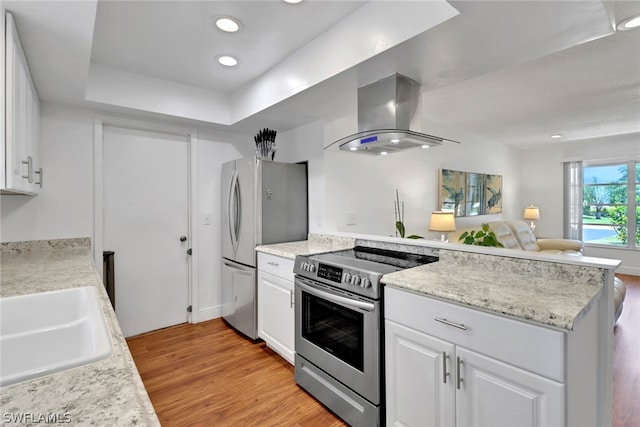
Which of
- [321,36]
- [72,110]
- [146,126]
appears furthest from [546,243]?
[72,110]

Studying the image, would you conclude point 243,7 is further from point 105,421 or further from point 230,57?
point 105,421

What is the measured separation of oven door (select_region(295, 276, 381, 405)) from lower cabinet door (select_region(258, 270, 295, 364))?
19cm

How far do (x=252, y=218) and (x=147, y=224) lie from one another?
1.11m

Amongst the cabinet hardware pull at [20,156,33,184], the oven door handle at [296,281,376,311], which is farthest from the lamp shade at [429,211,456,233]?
the cabinet hardware pull at [20,156,33,184]

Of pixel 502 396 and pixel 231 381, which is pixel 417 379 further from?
pixel 231 381

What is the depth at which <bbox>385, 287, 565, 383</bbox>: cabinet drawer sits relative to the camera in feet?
3.56

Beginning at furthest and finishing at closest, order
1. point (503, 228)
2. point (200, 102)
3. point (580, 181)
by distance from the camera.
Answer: point (580, 181) < point (503, 228) < point (200, 102)

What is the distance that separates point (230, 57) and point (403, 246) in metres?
1.93

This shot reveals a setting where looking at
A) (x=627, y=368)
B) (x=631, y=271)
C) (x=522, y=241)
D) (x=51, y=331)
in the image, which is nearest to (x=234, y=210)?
(x=51, y=331)

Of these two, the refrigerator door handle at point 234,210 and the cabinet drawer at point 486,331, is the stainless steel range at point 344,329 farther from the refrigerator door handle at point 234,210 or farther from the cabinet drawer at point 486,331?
the refrigerator door handle at point 234,210

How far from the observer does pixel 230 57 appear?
7.61 ft

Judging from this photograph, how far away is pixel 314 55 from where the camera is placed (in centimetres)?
205

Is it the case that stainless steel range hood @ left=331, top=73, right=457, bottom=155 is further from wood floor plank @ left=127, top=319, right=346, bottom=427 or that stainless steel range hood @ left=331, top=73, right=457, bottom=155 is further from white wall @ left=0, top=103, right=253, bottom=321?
white wall @ left=0, top=103, right=253, bottom=321

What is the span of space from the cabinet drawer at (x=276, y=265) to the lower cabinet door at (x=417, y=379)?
38.1 inches
